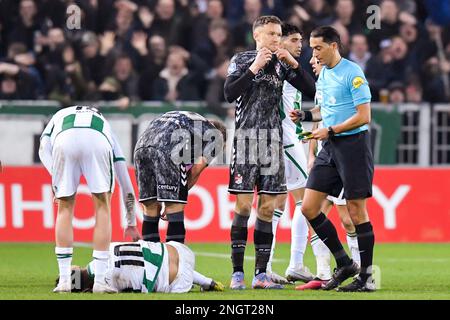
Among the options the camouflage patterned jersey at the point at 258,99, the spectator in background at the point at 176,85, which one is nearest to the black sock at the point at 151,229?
the camouflage patterned jersey at the point at 258,99

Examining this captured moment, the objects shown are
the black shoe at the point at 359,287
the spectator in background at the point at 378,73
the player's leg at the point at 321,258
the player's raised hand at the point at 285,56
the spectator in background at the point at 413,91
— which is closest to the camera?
the black shoe at the point at 359,287

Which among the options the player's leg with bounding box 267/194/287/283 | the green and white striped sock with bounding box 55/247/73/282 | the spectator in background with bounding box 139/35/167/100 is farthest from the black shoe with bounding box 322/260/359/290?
the spectator in background with bounding box 139/35/167/100

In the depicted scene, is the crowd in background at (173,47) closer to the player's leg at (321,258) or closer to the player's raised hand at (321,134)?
the player's leg at (321,258)

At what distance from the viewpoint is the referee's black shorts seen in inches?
414

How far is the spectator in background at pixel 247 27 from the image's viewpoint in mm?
20109

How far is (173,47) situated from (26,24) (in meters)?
2.51

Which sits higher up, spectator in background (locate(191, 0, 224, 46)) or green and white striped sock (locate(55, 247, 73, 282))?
spectator in background (locate(191, 0, 224, 46))

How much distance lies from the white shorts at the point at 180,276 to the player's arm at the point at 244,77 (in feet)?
4.93

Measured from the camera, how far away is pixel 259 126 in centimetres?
1103

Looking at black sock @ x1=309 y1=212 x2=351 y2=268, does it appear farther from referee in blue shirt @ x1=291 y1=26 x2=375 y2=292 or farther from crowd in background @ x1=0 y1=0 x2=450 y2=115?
crowd in background @ x1=0 y1=0 x2=450 y2=115

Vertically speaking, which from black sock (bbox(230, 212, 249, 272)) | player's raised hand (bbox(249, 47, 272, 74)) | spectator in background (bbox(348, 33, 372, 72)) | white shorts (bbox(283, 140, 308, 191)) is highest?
spectator in background (bbox(348, 33, 372, 72))

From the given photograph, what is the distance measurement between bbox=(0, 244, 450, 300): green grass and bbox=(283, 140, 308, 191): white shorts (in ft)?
3.62
